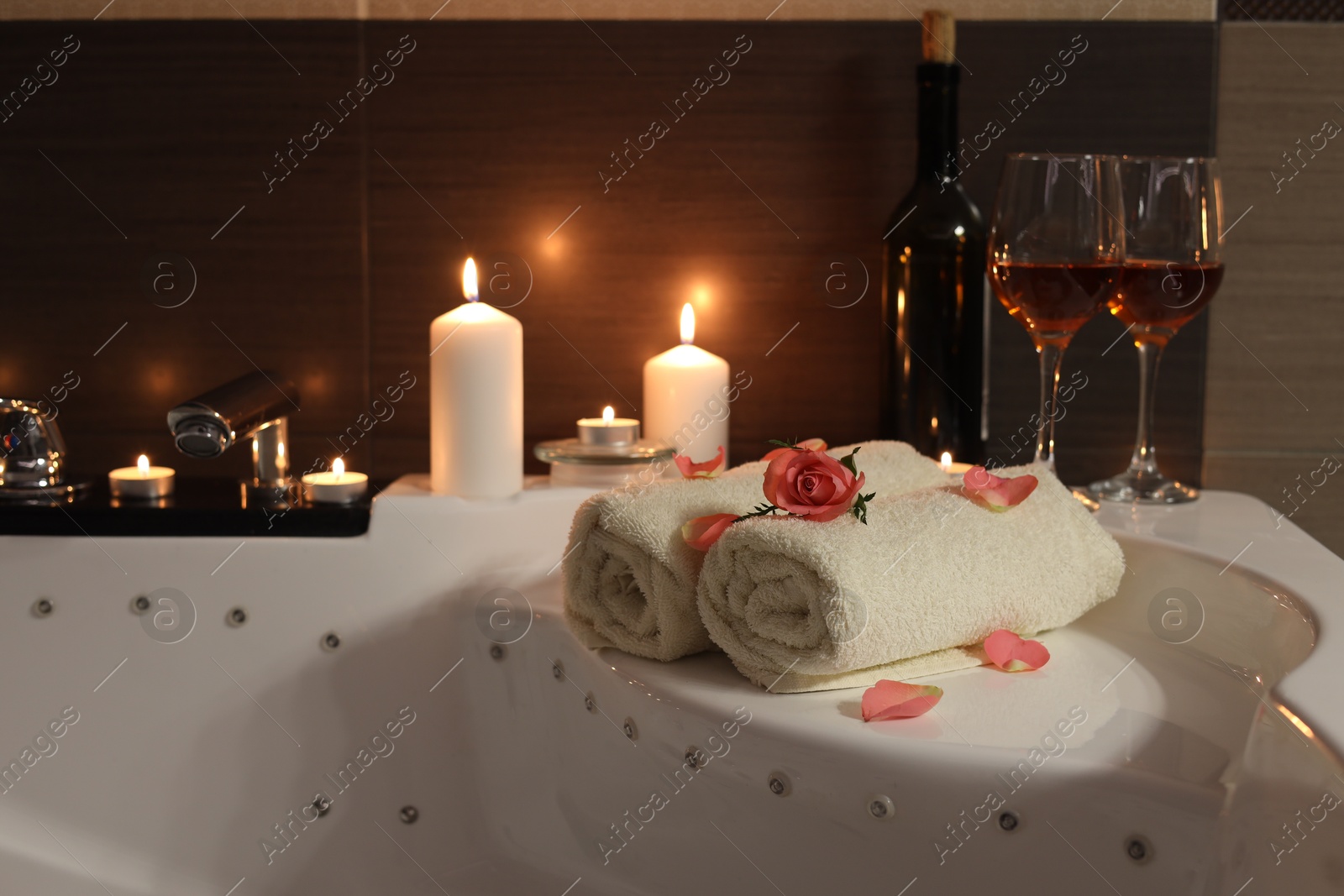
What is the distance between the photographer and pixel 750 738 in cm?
61

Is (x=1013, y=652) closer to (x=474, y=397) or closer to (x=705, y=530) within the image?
(x=705, y=530)

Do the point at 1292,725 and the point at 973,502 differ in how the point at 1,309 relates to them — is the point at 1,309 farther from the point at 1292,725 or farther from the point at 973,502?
the point at 1292,725

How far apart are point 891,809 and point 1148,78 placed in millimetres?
760

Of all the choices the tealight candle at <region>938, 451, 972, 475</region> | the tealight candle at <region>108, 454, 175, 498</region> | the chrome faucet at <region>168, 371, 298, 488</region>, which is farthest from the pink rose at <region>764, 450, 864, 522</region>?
the tealight candle at <region>108, 454, 175, 498</region>

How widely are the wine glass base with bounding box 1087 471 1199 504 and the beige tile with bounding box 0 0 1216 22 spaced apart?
0.42 m

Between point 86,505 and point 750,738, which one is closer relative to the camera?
point 750,738

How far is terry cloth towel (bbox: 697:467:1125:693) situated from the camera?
602 mm

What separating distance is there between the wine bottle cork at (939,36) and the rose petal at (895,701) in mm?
570

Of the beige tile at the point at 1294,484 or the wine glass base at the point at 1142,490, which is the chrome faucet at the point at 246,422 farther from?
the beige tile at the point at 1294,484

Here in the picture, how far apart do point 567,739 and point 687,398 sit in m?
0.34

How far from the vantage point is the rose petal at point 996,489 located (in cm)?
70

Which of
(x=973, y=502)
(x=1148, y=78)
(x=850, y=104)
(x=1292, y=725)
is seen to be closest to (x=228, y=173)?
(x=850, y=104)

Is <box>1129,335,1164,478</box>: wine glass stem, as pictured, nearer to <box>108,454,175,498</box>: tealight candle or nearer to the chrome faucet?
the chrome faucet

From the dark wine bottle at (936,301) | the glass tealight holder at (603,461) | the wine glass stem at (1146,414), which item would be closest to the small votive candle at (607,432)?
the glass tealight holder at (603,461)
